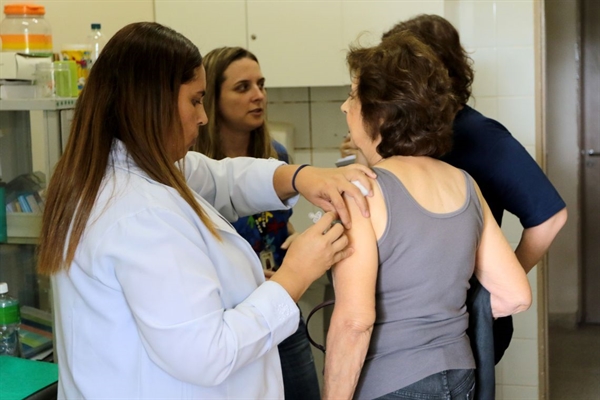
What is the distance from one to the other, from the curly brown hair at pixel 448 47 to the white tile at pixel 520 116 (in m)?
1.11

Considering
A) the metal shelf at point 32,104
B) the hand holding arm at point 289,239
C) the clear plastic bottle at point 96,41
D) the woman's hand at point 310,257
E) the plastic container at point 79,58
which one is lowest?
the hand holding arm at point 289,239

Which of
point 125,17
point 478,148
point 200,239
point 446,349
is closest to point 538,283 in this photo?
point 478,148

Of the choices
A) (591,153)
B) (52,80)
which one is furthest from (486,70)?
(591,153)

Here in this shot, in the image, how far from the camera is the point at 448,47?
1.82 meters

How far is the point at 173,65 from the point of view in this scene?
48.7 inches

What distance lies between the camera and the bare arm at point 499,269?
5.13 ft

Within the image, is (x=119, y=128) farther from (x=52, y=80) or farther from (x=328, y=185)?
(x=52, y=80)

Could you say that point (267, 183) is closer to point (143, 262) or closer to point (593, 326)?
point (143, 262)

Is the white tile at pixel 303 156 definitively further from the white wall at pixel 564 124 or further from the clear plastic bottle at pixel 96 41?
the white wall at pixel 564 124

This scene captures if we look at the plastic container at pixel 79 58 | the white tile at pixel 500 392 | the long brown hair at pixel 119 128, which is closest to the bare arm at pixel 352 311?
the long brown hair at pixel 119 128

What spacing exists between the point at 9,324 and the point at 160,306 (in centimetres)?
97

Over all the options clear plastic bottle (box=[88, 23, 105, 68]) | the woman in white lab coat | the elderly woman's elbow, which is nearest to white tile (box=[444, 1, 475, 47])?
clear plastic bottle (box=[88, 23, 105, 68])

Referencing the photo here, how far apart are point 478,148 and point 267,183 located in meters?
0.52

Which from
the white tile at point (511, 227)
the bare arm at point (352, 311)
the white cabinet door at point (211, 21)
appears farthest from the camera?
the white tile at point (511, 227)
